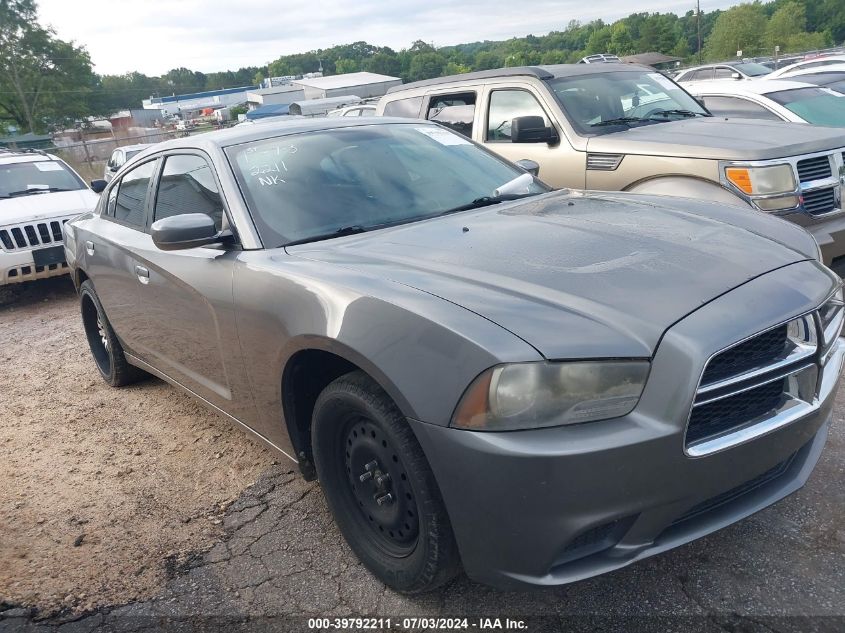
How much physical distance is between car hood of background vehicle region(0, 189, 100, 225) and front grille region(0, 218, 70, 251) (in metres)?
0.08

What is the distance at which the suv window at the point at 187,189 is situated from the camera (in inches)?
135

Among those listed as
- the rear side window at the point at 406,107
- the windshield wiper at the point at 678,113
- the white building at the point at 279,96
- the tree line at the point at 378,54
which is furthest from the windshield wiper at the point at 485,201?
the tree line at the point at 378,54

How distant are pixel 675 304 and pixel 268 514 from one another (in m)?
2.05

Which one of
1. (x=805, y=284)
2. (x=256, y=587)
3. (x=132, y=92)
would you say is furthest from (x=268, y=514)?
(x=132, y=92)

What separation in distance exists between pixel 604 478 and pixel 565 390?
0.83 ft

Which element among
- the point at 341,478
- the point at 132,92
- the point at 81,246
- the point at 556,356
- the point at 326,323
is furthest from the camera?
the point at 132,92

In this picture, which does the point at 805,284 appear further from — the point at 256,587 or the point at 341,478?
Result: the point at 256,587

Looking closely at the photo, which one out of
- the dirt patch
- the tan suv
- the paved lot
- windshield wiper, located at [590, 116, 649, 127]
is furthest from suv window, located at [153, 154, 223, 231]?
windshield wiper, located at [590, 116, 649, 127]

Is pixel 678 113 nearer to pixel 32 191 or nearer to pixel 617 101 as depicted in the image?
pixel 617 101

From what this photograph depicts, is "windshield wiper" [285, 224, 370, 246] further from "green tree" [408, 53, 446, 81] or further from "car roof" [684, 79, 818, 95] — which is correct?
"green tree" [408, 53, 446, 81]

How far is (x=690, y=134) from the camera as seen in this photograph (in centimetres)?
552

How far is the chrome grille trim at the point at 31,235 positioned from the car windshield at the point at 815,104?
8.02 m

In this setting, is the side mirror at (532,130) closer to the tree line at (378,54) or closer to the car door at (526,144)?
the car door at (526,144)

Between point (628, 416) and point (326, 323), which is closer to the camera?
point (628, 416)
